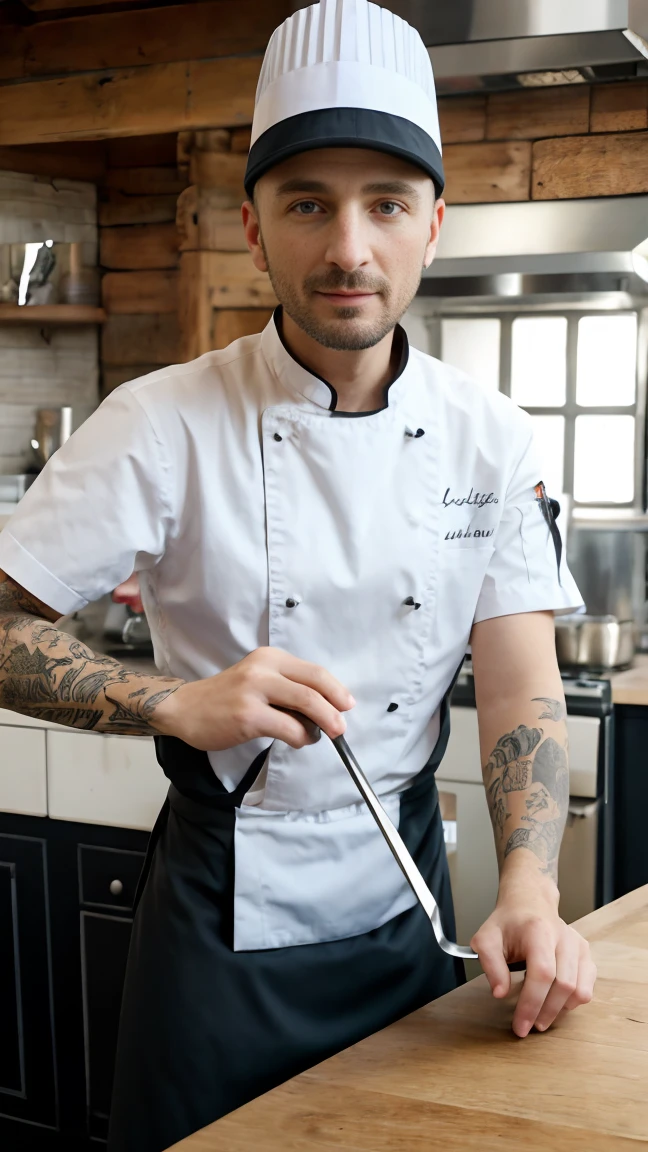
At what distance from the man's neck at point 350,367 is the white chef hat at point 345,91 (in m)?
0.17

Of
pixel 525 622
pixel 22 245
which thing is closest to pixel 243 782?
pixel 525 622

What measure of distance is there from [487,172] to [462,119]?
0.51ft

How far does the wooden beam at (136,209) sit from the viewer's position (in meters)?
3.46

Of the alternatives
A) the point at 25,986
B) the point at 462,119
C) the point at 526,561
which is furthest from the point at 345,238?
the point at 462,119

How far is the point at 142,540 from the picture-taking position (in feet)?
3.96

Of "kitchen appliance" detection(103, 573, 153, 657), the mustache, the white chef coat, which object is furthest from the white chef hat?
"kitchen appliance" detection(103, 573, 153, 657)

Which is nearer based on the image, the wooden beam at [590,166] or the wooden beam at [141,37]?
the wooden beam at [590,166]

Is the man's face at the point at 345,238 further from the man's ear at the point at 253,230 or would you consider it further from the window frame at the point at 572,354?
the window frame at the point at 572,354

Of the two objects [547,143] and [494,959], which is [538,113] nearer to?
[547,143]

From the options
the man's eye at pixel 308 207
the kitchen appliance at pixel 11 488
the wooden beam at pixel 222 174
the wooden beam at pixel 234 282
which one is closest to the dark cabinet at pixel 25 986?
the kitchen appliance at pixel 11 488

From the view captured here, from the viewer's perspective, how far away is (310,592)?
123cm

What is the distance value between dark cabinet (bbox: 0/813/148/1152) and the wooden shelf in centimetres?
158

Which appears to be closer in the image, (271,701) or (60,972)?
(271,701)

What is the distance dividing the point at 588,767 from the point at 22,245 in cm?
221
